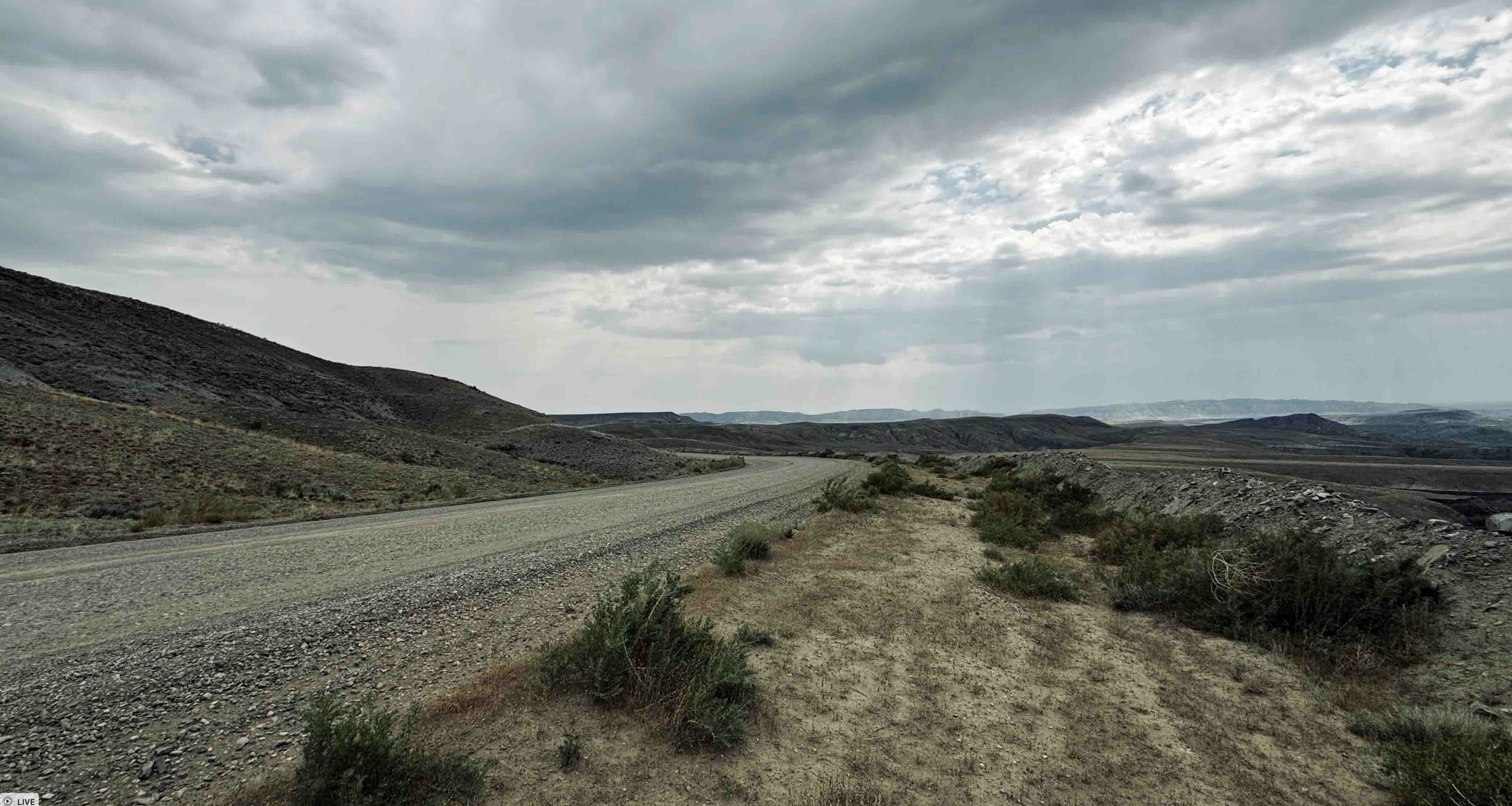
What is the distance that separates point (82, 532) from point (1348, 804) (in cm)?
1980

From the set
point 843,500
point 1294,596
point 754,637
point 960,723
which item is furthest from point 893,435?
point 960,723

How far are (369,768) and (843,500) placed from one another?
1470 cm

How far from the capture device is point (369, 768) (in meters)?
3.48

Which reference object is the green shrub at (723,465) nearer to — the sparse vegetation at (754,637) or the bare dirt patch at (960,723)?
the bare dirt patch at (960,723)

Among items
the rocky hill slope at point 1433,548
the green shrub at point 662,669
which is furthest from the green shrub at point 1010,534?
the green shrub at point 662,669

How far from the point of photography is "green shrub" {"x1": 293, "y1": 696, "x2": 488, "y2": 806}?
333cm

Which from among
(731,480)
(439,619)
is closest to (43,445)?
(439,619)

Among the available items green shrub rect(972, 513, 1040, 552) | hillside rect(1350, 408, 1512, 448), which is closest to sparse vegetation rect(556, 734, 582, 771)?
green shrub rect(972, 513, 1040, 552)

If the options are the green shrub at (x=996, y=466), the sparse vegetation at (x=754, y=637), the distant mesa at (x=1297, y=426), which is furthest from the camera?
the distant mesa at (x=1297, y=426)

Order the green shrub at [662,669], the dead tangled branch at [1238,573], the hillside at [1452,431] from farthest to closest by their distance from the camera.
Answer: the hillside at [1452,431] → the dead tangled branch at [1238,573] → the green shrub at [662,669]

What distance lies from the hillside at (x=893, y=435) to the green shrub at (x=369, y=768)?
271 ft

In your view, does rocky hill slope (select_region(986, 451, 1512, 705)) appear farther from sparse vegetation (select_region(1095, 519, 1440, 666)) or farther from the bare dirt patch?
the bare dirt patch

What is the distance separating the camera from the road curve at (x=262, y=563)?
6551 mm

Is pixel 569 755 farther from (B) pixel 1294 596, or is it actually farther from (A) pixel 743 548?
(B) pixel 1294 596
